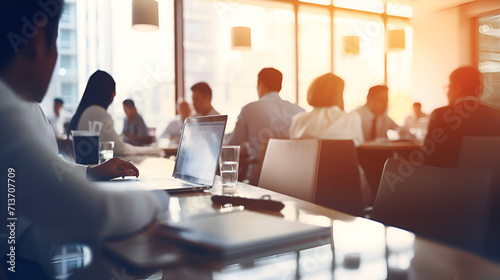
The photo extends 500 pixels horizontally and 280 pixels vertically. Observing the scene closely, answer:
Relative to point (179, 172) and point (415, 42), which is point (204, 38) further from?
point (179, 172)

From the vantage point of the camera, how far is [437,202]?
3.36ft

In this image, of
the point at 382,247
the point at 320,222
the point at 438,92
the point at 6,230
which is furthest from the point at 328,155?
the point at 438,92

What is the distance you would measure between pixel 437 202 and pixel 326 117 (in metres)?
2.01

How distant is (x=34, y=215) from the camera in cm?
67

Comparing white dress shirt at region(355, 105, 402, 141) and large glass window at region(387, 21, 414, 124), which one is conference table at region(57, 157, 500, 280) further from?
large glass window at region(387, 21, 414, 124)

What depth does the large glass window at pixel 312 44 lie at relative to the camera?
7.80m

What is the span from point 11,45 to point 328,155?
1619 millimetres

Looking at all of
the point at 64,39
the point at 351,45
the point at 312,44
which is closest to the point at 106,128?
the point at 64,39

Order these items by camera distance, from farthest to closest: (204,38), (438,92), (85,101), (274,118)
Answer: (438,92) < (204,38) < (274,118) < (85,101)

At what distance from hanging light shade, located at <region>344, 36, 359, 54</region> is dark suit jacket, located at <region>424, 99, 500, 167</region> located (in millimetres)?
4653

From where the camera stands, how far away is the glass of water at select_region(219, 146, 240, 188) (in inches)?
55.0

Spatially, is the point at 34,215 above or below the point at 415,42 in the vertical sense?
below

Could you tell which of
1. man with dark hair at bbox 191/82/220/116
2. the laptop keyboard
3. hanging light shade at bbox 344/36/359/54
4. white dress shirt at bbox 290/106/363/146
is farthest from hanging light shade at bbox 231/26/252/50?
the laptop keyboard

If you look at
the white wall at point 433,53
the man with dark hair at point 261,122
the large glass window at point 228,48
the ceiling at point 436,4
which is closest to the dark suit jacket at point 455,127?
the man with dark hair at point 261,122
